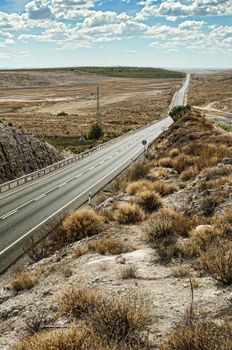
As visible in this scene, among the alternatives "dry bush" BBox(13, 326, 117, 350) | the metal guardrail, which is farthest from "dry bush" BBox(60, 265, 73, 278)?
the metal guardrail

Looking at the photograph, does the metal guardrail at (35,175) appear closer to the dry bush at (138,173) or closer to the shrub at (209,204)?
the dry bush at (138,173)

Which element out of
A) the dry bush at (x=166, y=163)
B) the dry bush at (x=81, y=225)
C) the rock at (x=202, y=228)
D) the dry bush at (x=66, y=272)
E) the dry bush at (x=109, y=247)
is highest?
the rock at (x=202, y=228)

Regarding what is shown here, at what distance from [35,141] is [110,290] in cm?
4123

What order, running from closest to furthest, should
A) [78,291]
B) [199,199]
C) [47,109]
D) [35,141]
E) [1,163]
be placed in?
[78,291] → [199,199] → [1,163] → [35,141] → [47,109]

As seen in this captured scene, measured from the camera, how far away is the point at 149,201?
18391 millimetres

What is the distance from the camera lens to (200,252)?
11.1 m

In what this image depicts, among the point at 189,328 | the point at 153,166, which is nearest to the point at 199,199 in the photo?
the point at 189,328

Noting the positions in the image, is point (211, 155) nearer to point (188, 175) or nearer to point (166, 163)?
point (166, 163)

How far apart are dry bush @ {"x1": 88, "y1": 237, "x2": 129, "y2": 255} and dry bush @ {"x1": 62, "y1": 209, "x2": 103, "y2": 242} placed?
2.10 meters

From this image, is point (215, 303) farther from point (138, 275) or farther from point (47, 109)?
point (47, 109)

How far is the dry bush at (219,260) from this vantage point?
945 cm

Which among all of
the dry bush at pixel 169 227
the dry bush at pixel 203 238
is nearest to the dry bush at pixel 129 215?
the dry bush at pixel 169 227

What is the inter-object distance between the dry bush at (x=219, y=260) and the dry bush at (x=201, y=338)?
2045mm

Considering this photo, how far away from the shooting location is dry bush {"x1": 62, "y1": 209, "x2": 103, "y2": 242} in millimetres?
16422
